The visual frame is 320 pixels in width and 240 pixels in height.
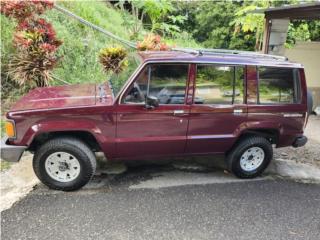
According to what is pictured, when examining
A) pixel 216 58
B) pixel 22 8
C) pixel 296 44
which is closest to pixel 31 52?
pixel 22 8

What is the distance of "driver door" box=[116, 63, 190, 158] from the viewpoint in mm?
4473

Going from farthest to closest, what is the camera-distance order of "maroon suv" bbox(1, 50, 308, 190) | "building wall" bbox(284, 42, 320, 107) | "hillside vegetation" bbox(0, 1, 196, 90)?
"building wall" bbox(284, 42, 320, 107) → "hillside vegetation" bbox(0, 1, 196, 90) → "maroon suv" bbox(1, 50, 308, 190)

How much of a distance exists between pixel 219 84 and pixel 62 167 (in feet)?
7.60

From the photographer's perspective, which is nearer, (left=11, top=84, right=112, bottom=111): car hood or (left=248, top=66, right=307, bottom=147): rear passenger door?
(left=11, top=84, right=112, bottom=111): car hood

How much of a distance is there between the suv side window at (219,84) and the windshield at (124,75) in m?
0.86

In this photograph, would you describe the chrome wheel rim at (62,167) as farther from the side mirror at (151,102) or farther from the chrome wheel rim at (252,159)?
the chrome wheel rim at (252,159)

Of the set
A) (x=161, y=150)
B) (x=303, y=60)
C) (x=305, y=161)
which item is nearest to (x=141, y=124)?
(x=161, y=150)

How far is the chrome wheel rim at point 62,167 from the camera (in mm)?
4441

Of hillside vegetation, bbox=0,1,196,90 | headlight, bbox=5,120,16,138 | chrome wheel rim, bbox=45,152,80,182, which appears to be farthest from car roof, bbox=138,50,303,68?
hillside vegetation, bbox=0,1,196,90

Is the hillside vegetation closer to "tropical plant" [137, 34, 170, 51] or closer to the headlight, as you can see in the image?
"tropical plant" [137, 34, 170, 51]

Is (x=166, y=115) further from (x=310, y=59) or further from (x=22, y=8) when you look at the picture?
(x=310, y=59)

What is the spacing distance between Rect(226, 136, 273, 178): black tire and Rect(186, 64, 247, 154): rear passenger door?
23cm

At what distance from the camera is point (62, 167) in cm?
448

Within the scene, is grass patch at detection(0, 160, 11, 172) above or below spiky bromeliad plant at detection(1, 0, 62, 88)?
below
